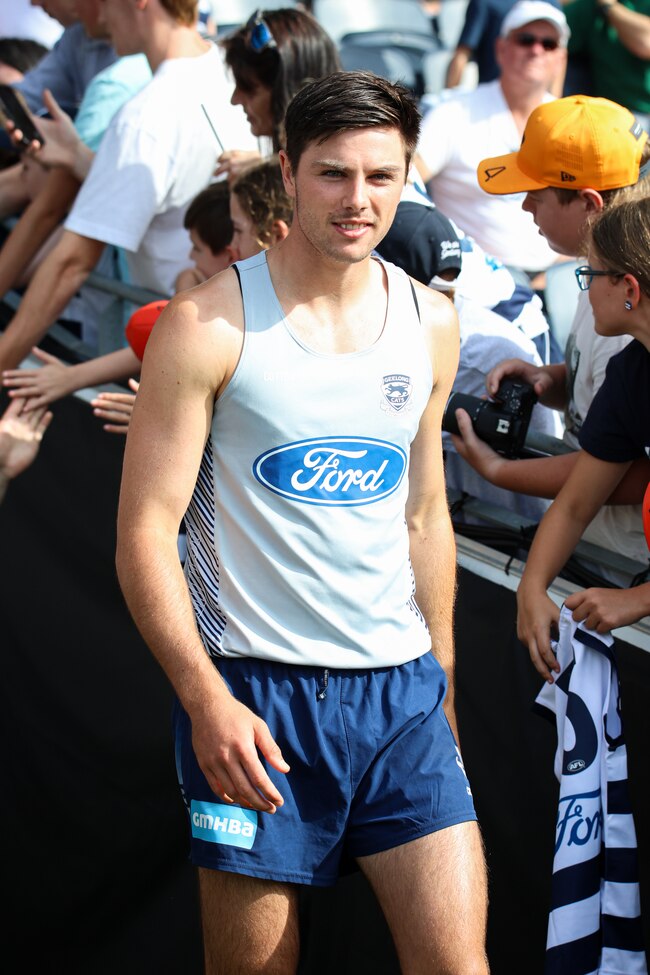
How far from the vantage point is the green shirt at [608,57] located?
580 cm

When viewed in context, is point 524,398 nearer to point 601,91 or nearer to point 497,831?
point 497,831

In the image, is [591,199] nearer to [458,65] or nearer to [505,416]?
[505,416]

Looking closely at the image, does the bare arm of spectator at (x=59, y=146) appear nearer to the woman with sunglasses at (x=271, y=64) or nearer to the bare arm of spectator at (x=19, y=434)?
the woman with sunglasses at (x=271, y=64)

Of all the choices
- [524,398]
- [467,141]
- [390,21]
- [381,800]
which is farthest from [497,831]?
[390,21]

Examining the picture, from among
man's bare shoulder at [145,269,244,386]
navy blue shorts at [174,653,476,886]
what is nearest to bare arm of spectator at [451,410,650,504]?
navy blue shorts at [174,653,476,886]

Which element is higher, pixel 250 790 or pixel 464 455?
pixel 464 455

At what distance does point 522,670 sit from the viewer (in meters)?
2.71

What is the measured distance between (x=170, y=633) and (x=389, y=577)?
45 cm

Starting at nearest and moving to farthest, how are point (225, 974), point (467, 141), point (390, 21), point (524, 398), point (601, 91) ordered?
point (225, 974) < point (524, 398) < point (467, 141) < point (601, 91) < point (390, 21)

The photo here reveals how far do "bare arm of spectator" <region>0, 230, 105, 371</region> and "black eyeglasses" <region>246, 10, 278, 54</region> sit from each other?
814 millimetres

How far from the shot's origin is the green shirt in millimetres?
5797

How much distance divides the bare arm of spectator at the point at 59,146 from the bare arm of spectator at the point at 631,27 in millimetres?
2955

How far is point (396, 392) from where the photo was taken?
7.01ft

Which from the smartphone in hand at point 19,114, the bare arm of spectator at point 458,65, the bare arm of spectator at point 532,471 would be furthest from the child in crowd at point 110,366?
the bare arm of spectator at point 458,65
